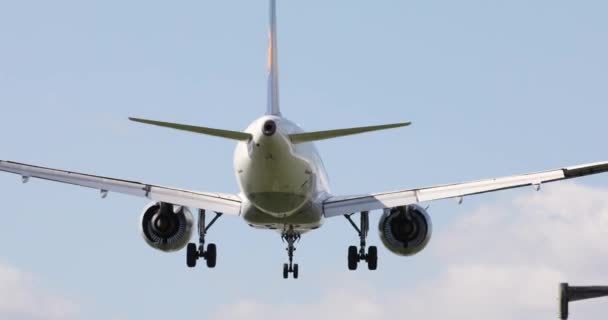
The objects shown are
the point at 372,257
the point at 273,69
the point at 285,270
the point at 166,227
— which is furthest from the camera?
the point at 273,69

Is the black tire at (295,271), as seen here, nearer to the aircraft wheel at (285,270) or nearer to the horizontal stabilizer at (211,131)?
the aircraft wheel at (285,270)

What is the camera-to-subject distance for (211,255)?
46.5 m

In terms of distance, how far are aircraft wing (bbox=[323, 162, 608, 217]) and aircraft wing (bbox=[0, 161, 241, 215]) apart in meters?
3.79

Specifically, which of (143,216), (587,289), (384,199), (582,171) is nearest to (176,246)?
(143,216)

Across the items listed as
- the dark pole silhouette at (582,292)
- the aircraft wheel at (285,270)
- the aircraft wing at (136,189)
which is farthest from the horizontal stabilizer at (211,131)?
the dark pole silhouette at (582,292)

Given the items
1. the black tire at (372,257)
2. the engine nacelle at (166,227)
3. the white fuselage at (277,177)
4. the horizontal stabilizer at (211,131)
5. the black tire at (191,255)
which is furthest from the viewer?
the black tire at (372,257)

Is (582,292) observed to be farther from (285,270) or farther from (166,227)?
(285,270)

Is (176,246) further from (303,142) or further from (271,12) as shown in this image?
(271,12)

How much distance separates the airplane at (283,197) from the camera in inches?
1486

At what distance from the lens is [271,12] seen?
5409cm

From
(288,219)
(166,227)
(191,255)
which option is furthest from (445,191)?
(166,227)

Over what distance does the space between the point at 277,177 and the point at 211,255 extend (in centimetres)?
928

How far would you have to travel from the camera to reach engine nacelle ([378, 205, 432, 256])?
45250 mm

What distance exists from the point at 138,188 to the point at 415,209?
34.1 feet
